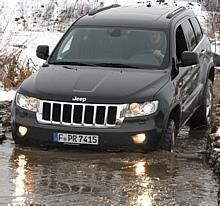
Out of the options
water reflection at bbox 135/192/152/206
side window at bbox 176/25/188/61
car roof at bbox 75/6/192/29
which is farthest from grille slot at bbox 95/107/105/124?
car roof at bbox 75/6/192/29

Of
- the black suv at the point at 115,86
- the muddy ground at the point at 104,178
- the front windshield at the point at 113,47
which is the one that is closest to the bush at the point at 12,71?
the black suv at the point at 115,86

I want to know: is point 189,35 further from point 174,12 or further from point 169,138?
point 169,138

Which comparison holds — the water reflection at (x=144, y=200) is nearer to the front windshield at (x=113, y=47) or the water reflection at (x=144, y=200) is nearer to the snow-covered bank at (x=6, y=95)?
the front windshield at (x=113, y=47)

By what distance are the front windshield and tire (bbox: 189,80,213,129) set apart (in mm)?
1617

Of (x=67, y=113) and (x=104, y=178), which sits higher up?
(x=67, y=113)

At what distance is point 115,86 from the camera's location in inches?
285

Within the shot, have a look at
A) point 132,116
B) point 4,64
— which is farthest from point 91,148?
point 4,64

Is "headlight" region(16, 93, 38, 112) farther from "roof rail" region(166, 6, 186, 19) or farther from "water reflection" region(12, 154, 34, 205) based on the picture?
"roof rail" region(166, 6, 186, 19)

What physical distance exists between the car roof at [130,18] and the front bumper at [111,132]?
1894 mm

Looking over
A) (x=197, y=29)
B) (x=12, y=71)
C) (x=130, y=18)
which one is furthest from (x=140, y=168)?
(x=12, y=71)

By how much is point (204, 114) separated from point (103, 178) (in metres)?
3.70

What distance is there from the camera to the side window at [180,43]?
27.9 feet

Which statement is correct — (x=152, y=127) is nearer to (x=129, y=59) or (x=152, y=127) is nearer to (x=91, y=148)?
(x=91, y=148)

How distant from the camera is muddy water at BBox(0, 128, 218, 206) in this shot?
570 centimetres
